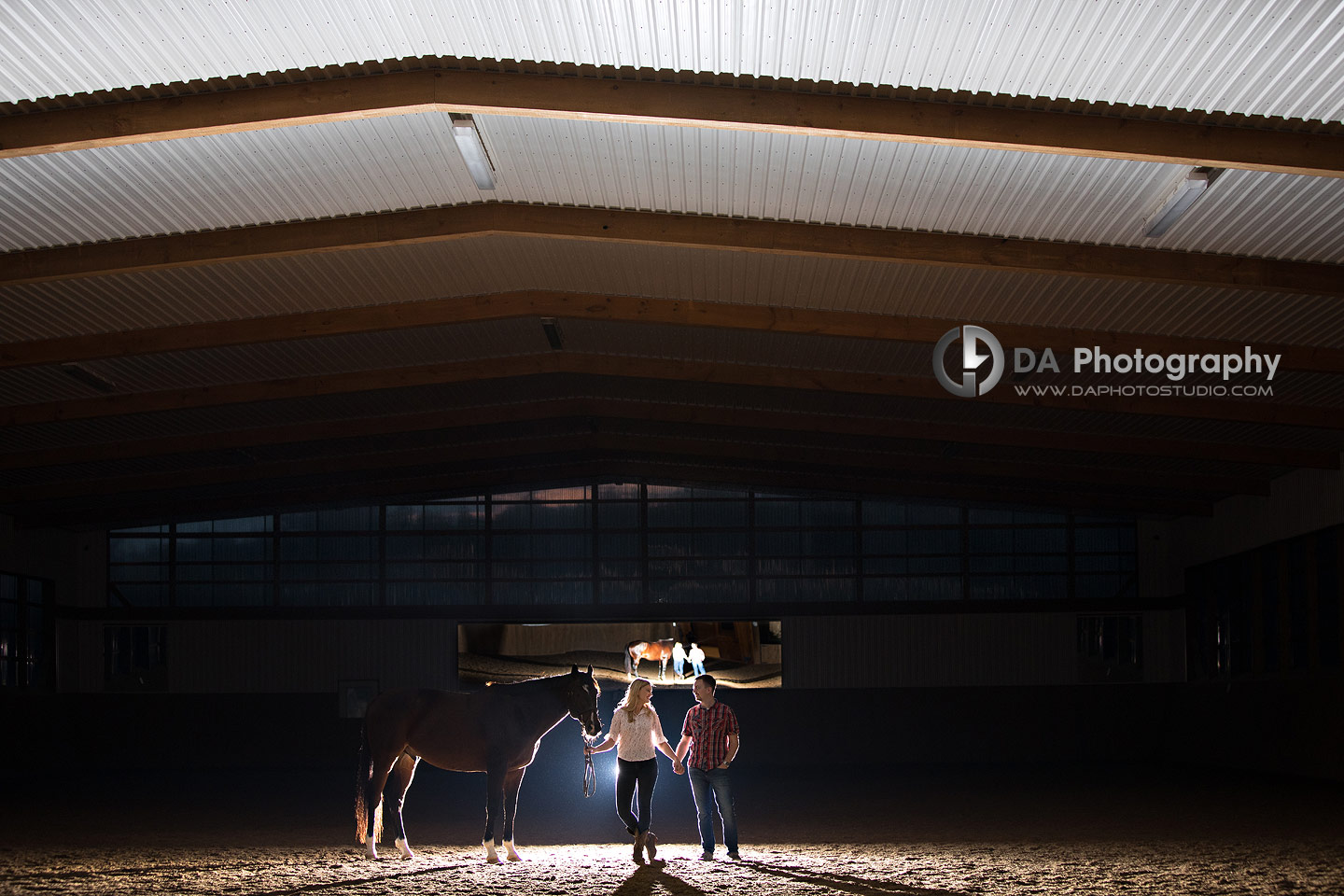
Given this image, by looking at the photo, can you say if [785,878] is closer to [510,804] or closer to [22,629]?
[510,804]

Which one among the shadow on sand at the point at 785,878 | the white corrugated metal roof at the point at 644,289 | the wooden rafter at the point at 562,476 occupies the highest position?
the white corrugated metal roof at the point at 644,289

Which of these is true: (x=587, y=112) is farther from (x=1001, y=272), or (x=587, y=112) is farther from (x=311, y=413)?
(x=311, y=413)

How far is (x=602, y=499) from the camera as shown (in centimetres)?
2267

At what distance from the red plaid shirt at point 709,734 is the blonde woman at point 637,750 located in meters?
0.22

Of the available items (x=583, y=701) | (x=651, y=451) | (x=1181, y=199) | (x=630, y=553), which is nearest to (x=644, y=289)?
(x=583, y=701)

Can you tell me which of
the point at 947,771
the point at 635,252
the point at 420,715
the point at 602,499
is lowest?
the point at 947,771

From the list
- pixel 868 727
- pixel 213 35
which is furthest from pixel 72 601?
pixel 213 35

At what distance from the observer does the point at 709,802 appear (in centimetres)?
988

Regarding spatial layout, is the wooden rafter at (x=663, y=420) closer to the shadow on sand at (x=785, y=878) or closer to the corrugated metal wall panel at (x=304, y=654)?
the corrugated metal wall panel at (x=304, y=654)

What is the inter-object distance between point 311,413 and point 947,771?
1131 cm

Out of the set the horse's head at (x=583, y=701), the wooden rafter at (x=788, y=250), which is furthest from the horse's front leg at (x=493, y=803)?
the wooden rafter at (x=788, y=250)

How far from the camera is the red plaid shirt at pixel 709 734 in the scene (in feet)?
31.2

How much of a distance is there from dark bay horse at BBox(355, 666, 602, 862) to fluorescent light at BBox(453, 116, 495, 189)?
3862mm

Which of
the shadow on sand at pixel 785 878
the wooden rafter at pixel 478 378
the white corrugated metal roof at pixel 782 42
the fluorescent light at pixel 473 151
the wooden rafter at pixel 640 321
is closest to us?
the white corrugated metal roof at pixel 782 42
